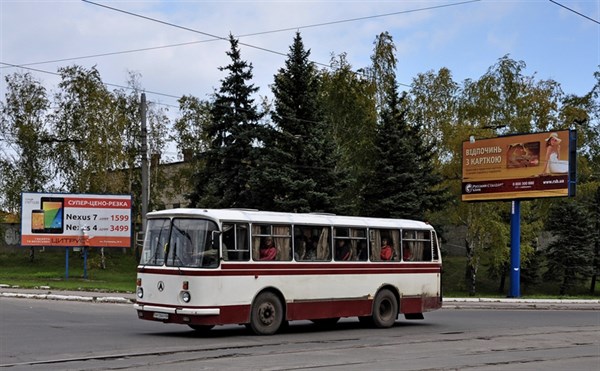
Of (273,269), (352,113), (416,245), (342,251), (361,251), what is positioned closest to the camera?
(273,269)

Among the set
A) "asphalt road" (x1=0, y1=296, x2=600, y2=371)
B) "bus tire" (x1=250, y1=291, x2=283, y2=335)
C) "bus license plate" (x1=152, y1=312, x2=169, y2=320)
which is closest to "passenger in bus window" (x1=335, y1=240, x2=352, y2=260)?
"asphalt road" (x1=0, y1=296, x2=600, y2=371)

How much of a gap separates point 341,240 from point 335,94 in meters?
36.5

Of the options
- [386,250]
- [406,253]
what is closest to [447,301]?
[406,253]

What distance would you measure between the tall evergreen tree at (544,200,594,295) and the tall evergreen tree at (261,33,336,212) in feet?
75.5

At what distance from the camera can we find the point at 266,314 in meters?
17.4

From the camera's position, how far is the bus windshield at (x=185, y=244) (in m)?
16.5

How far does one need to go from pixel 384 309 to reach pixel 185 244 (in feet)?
20.8

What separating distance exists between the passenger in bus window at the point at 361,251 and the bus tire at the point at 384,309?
3.53ft

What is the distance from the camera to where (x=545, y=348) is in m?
16.2

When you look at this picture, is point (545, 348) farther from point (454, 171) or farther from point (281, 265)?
point (454, 171)

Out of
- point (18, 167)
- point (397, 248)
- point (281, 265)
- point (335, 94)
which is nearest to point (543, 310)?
point (397, 248)

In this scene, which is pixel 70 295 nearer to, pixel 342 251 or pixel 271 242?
pixel 342 251

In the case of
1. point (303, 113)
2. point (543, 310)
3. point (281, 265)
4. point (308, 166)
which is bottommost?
point (543, 310)

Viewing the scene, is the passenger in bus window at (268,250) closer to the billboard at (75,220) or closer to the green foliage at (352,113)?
the billboard at (75,220)
